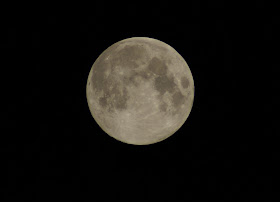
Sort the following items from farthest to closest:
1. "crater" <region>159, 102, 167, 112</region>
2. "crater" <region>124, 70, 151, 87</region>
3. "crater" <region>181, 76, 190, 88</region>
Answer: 1. "crater" <region>181, 76, 190, 88</region>
2. "crater" <region>159, 102, 167, 112</region>
3. "crater" <region>124, 70, 151, 87</region>

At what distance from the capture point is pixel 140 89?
13.8 feet

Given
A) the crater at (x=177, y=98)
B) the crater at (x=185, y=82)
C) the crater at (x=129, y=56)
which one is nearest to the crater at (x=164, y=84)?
the crater at (x=177, y=98)

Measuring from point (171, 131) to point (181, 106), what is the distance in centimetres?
63

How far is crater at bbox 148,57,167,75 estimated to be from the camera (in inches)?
168

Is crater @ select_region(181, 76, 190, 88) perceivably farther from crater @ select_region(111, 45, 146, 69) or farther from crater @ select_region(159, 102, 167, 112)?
crater @ select_region(111, 45, 146, 69)

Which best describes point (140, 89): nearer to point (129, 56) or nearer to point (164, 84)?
point (164, 84)

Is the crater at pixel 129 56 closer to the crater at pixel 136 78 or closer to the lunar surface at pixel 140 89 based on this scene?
the lunar surface at pixel 140 89

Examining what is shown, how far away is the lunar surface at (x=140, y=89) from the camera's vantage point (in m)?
4.23

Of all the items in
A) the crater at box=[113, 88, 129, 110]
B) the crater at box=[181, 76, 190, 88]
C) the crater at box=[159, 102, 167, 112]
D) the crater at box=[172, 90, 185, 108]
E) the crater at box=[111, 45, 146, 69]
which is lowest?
the crater at box=[159, 102, 167, 112]

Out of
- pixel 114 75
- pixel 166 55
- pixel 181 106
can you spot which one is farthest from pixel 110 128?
pixel 166 55

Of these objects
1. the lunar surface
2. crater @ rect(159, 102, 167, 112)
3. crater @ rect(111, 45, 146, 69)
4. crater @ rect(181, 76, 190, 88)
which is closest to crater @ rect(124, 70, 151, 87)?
the lunar surface

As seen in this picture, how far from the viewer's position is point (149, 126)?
455 centimetres

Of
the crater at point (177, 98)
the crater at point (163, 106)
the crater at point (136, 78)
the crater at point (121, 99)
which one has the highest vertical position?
the crater at point (136, 78)

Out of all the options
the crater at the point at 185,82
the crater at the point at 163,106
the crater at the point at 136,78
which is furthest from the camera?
the crater at the point at 185,82
